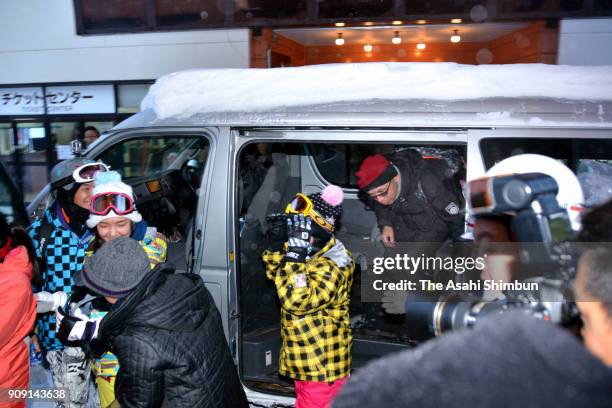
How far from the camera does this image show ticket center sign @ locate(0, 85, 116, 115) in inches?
346

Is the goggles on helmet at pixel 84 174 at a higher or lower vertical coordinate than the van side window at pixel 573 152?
lower

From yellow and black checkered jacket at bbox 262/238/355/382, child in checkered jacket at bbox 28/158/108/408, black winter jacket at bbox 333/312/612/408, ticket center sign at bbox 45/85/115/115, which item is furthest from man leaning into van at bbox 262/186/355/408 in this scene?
ticket center sign at bbox 45/85/115/115

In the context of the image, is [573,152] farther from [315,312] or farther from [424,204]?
[315,312]

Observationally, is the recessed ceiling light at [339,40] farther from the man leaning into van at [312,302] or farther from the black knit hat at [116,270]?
the black knit hat at [116,270]

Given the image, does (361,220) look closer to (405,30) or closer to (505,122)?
(505,122)

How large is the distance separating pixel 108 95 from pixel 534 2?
7.17 meters

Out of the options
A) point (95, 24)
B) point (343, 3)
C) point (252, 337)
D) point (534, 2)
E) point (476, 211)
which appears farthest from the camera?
point (95, 24)

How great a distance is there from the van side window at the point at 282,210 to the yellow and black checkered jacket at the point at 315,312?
35 centimetres

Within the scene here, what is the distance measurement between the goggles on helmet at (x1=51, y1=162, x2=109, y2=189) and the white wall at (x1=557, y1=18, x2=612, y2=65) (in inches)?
262

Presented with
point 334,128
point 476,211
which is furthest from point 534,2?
point 476,211

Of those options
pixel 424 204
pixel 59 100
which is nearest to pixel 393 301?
pixel 424 204

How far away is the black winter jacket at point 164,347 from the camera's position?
71.0 inches

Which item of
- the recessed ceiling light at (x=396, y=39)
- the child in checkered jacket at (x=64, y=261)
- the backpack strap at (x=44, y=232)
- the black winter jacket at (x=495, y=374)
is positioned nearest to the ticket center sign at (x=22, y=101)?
the recessed ceiling light at (x=396, y=39)

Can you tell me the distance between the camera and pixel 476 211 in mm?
1180
